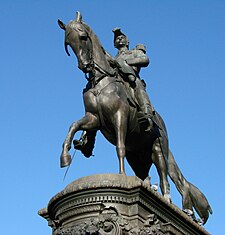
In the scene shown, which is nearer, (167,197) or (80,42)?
(80,42)

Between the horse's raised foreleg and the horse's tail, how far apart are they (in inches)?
104

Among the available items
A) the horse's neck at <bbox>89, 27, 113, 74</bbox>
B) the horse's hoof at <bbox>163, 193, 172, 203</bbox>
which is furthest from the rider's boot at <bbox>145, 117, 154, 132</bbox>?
the horse's hoof at <bbox>163, 193, 172, 203</bbox>

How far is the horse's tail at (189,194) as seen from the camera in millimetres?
17422

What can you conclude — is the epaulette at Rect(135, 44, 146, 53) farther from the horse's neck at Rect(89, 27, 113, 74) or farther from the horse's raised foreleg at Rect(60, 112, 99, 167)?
the horse's raised foreleg at Rect(60, 112, 99, 167)

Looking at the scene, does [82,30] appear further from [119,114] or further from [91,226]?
[91,226]

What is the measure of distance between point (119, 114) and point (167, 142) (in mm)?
2226

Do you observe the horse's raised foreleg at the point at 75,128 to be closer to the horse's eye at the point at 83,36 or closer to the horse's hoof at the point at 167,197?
the horse's eye at the point at 83,36

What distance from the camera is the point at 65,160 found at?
15.5 meters

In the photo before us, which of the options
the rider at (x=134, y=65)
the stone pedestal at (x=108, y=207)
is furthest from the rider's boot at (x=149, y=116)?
the stone pedestal at (x=108, y=207)

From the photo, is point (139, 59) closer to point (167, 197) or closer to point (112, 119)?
point (112, 119)

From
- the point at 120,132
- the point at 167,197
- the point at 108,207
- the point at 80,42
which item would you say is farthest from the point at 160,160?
the point at 80,42

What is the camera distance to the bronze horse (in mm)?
15938

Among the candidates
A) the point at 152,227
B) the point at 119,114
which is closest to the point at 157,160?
the point at 119,114

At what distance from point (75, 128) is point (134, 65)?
9.02 ft
